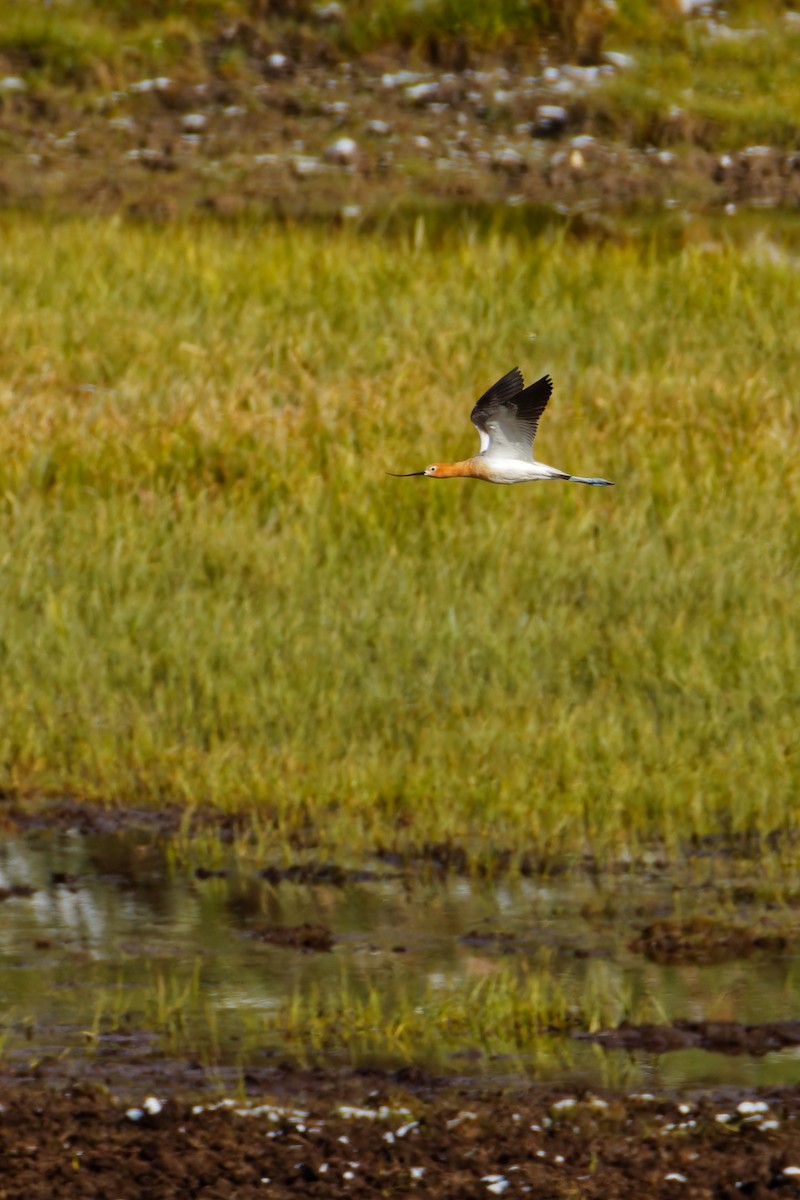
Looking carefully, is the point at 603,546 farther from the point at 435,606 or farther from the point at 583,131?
the point at 583,131

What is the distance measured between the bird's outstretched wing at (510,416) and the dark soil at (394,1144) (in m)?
1.54

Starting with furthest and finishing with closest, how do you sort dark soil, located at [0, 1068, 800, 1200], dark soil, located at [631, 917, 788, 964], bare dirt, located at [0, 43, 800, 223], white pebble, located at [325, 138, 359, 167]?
white pebble, located at [325, 138, 359, 167] → bare dirt, located at [0, 43, 800, 223] → dark soil, located at [631, 917, 788, 964] → dark soil, located at [0, 1068, 800, 1200]

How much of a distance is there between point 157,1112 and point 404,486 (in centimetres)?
487

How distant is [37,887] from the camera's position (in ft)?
23.8

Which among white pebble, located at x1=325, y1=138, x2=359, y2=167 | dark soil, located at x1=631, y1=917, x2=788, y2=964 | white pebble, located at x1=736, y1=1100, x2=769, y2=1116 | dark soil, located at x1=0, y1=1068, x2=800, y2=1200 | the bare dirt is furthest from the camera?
white pebble, located at x1=325, y1=138, x2=359, y2=167

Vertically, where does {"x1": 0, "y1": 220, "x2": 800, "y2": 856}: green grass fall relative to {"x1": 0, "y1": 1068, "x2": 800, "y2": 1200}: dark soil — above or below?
below

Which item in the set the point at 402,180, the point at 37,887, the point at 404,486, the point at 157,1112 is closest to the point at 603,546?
the point at 404,486

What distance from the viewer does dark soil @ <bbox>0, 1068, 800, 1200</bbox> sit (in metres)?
5.43

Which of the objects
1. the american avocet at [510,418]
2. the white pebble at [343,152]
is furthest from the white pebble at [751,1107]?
the white pebble at [343,152]

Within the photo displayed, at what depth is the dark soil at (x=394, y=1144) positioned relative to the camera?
5430 mm

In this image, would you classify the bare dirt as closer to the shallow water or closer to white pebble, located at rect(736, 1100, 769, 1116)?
the shallow water

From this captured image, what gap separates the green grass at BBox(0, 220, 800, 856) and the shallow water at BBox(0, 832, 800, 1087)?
0.30 metres

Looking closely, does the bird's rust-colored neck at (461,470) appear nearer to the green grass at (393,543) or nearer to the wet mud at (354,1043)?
the wet mud at (354,1043)

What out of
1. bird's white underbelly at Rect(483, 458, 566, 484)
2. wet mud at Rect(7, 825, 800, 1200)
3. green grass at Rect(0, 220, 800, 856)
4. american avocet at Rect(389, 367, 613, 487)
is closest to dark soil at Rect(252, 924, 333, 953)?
wet mud at Rect(7, 825, 800, 1200)
